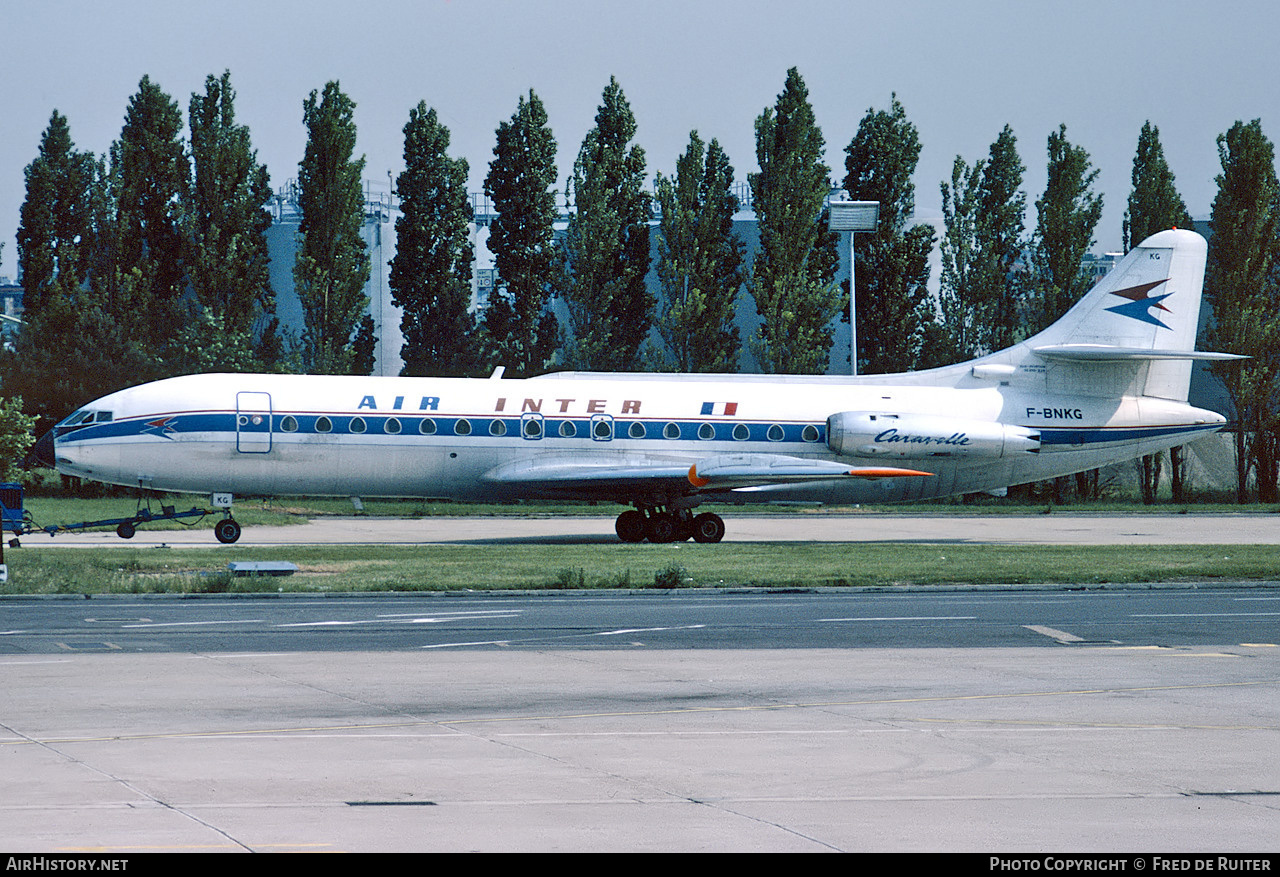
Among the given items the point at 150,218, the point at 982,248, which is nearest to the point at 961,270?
the point at 982,248

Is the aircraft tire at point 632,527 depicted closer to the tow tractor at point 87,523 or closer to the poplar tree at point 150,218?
the tow tractor at point 87,523

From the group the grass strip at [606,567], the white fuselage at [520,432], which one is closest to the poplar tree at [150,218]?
the white fuselage at [520,432]

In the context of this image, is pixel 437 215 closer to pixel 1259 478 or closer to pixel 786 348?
pixel 786 348

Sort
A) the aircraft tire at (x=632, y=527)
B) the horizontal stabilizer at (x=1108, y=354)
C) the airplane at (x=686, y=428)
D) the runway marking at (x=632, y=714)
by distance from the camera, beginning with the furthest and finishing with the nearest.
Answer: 1. the horizontal stabilizer at (x=1108, y=354)
2. the aircraft tire at (x=632, y=527)
3. the airplane at (x=686, y=428)
4. the runway marking at (x=632, y=714)

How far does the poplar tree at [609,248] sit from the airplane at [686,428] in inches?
910

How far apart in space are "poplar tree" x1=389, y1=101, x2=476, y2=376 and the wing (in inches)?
1042

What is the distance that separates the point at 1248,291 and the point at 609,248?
25.2m

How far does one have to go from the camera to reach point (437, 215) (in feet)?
207

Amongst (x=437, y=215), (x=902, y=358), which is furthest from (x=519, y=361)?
(x=902, y=358)

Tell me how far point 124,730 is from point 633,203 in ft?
172

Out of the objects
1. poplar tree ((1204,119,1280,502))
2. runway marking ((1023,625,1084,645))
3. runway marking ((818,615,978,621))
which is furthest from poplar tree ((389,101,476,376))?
runway marking ((1023,625,1084,645))

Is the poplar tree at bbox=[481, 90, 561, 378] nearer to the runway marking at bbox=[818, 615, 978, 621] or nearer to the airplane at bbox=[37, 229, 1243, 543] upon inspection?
the airplane at bbox=[37, 229, 1243, 543]

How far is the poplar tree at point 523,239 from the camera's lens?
204 feet

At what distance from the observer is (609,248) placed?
61.7 metres
